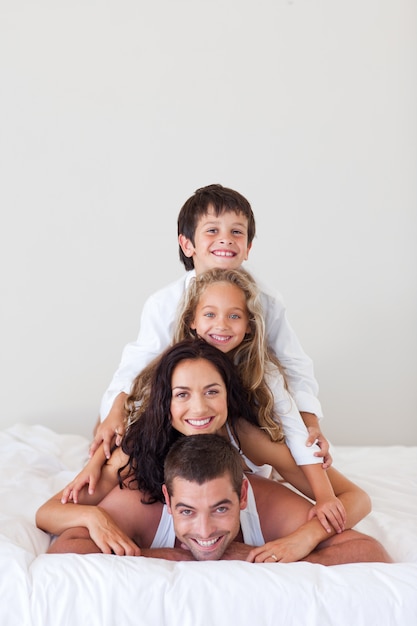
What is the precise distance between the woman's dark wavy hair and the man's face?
18 centimetres

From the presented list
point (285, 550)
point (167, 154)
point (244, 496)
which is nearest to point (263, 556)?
point (285, 550)

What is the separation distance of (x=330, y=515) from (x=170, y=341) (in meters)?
0.72

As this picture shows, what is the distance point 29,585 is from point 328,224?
246 centimetres

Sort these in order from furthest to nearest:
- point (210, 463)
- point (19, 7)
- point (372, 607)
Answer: point (19, 7) < point (210, 463) < point (372, 607)

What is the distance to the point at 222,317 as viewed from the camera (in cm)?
207

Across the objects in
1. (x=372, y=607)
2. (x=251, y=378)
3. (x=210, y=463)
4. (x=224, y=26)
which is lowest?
(x=372, y=607)

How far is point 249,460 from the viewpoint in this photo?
2.16 m

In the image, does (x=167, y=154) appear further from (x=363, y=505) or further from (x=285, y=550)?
(x=285, y=550)

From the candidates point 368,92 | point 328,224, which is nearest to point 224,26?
point 368,92

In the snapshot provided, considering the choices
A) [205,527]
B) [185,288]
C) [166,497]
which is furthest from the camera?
[185,288]

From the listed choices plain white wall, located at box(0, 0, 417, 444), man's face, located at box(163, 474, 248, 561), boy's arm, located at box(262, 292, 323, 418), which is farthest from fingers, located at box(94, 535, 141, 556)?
plain white wall, located at box(0, 0, 417, 444)

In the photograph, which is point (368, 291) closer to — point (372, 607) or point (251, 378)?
point (251, 378)

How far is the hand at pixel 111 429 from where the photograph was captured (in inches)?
82.5

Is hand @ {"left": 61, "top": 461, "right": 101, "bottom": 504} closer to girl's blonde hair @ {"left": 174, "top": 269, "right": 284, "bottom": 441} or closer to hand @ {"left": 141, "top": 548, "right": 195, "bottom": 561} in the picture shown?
hand @ {"left": 141, "top": 548, "right": 195, "bottom": 561}
